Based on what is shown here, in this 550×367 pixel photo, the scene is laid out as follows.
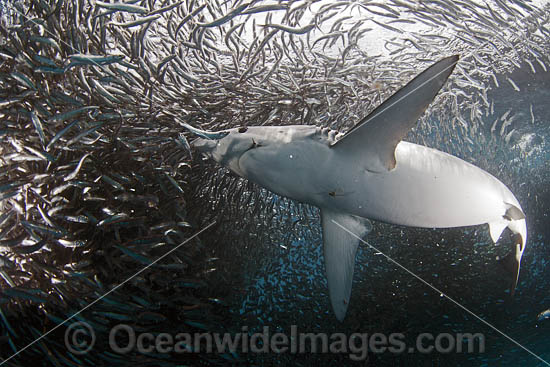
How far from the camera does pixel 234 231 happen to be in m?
5.18

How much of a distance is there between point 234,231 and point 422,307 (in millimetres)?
6231

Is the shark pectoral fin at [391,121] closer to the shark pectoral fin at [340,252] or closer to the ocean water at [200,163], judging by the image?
the shark pectoral fin at [340,252]

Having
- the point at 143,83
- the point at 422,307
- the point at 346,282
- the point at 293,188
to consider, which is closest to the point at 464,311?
the point at 422,307

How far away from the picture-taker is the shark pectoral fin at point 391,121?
1819mm

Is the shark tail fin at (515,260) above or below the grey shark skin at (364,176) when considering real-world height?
below

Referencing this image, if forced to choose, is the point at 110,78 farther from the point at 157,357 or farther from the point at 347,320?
the point at 347,320

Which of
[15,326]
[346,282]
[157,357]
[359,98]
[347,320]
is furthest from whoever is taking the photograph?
[347,320]

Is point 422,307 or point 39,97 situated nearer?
point 39,97
